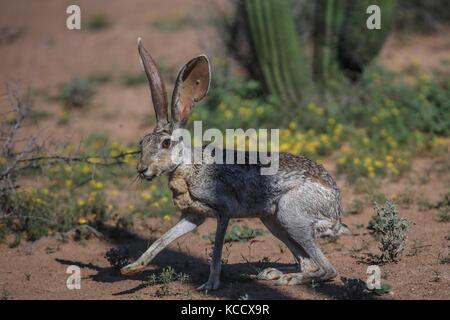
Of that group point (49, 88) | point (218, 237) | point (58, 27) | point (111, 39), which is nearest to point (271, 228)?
point (218, 237)

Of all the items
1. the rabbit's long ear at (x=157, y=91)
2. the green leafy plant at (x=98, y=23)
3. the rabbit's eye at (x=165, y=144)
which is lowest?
the rabbit's eye at (x=165, y=144)

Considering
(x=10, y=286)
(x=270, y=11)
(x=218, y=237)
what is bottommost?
(x=10, y=286)

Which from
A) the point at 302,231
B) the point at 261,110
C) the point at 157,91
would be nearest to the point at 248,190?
the point at 302,231

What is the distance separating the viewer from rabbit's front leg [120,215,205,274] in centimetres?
584

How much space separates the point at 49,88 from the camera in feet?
43.9

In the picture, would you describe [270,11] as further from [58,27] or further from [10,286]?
[58,27]

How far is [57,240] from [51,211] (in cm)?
41

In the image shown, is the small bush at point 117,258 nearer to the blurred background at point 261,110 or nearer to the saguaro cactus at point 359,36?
the blurred background at point 261,110

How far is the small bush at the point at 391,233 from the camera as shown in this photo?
639 centimetres

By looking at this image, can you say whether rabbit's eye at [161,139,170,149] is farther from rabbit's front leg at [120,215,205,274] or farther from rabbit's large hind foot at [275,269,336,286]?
rabbit's large hind foot at [275,269,336,286]

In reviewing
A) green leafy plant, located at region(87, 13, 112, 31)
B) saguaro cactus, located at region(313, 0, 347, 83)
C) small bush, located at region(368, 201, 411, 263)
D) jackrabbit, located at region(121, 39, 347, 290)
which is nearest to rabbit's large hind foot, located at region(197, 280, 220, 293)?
jackrabbit, located at region(121, 39, 347, 290)

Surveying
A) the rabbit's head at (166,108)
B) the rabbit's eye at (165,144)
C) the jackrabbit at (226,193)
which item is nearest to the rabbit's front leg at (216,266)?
the jackrabbit at (226,193)

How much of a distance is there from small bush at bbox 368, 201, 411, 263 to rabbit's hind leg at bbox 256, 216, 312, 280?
29.2 inches

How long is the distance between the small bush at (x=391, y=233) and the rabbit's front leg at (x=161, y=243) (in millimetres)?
1647
